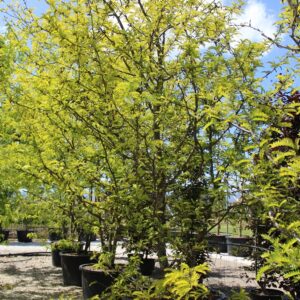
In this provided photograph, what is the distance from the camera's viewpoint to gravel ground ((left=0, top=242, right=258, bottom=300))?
7.25m

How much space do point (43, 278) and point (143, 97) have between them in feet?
23.2

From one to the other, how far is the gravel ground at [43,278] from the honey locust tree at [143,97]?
2.36 meters

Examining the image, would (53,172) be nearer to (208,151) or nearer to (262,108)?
(208,151)

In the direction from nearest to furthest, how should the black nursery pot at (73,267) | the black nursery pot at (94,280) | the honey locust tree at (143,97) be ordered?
the honey locust tree at (143,97) < the black nursery pot at (94,280) < the black nursery pot at (73,267)

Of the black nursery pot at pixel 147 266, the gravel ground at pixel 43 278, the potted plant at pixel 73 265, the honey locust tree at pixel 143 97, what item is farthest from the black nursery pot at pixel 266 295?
the black nursery pot at pixel 147 266

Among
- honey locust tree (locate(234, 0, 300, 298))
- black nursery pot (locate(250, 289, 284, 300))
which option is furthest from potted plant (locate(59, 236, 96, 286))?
honey locust tree (locate(234, 0, 300, 298))

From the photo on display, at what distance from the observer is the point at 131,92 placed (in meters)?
3.00

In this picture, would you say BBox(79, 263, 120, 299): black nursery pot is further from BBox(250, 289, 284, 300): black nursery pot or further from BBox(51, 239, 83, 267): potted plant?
BBox(250, 289, 284, 300): black nursery pot

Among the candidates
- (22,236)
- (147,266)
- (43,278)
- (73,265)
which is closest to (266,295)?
(73,265)

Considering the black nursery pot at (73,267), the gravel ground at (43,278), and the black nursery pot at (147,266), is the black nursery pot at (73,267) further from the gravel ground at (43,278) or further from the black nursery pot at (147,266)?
the black nursery pot at (147,266)

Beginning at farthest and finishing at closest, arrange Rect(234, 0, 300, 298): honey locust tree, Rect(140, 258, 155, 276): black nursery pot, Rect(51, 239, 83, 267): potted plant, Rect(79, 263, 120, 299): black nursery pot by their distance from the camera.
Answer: Rect(140, 258, 155, 276): black nursery pot < Rect(51, 239, 83, 267): potted plant < Rect(79, 263, 120, 299): black nursery pot < Rect(234, 0, 300, 298): honey locust tree

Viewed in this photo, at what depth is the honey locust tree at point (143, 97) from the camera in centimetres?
320

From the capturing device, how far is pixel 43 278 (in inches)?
354

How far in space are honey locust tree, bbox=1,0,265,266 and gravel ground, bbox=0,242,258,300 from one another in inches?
92.8
